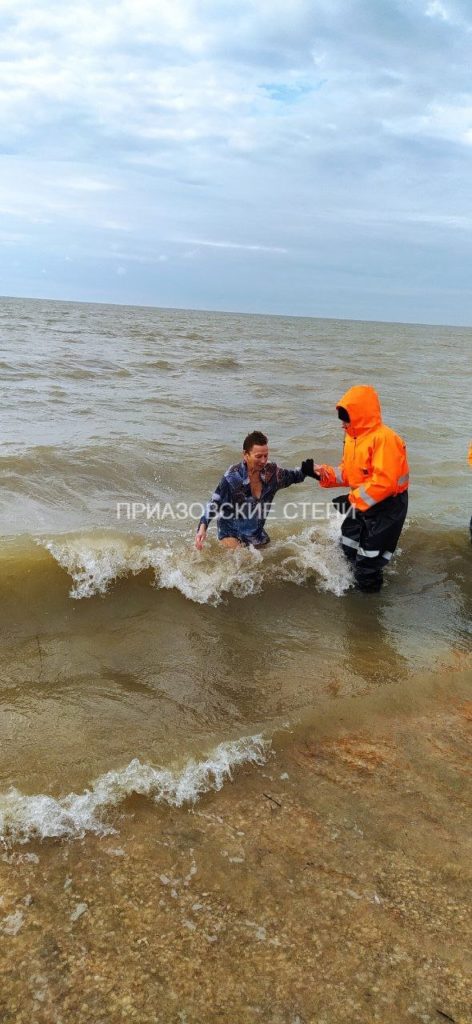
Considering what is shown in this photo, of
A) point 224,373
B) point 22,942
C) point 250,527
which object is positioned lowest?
point 22,942

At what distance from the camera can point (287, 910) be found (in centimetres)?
249

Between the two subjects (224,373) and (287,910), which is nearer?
(287,910)

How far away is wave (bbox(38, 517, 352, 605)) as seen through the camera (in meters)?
5.75

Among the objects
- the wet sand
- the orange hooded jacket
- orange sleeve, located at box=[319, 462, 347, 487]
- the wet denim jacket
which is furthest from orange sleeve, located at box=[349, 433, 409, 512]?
the wet sand

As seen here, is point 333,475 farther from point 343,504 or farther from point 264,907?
point 264,907

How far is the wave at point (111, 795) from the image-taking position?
9.38ft

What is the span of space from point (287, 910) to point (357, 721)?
146 cm

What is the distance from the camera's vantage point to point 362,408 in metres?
5.44

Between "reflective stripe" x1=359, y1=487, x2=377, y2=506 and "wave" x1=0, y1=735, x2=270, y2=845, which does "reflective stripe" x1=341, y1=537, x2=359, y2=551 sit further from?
"wave" x1=0, y1=735, x2=270, y2=845

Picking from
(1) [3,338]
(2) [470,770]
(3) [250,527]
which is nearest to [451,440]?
(3) [250,527]

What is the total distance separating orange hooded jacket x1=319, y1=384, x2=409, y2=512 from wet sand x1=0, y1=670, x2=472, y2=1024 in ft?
8.43

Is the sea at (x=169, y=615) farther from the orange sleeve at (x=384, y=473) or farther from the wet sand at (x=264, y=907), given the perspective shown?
the orange sleeve at (x=384, y=473)

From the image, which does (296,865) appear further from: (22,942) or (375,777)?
(22,942)

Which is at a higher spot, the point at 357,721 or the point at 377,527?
the point at 377,527
